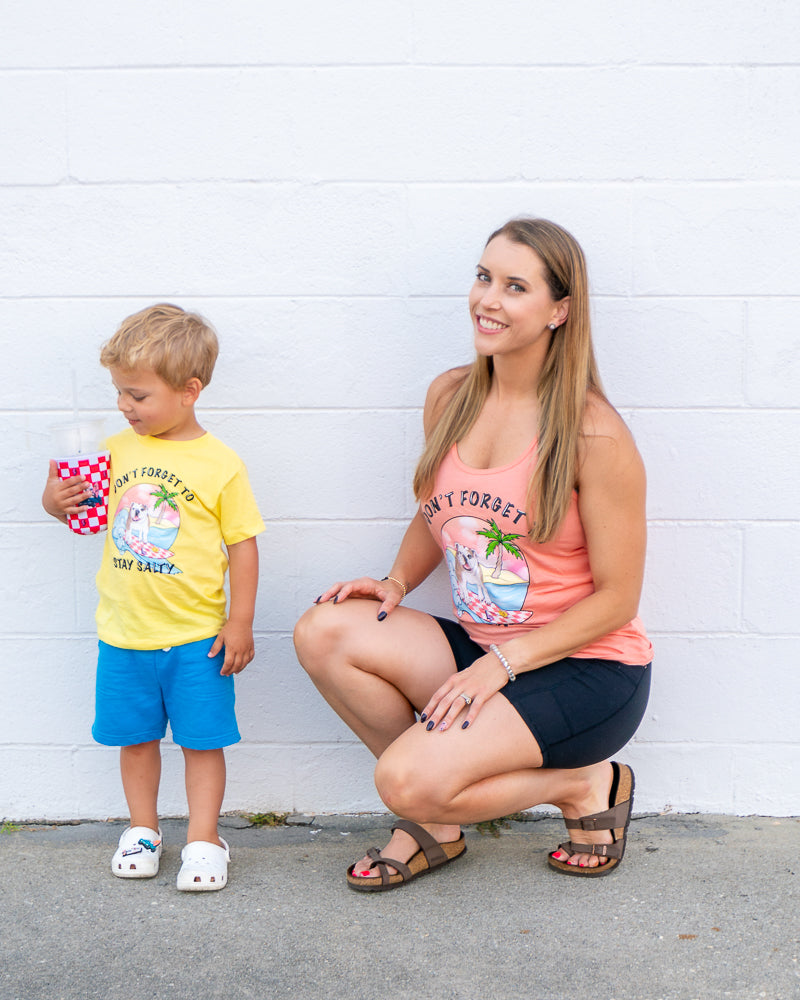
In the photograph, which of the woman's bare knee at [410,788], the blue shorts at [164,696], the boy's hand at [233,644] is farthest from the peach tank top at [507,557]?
the blue shorts at [164,696]

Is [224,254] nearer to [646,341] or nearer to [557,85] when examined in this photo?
[557,85]

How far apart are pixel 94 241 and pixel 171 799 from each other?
1514mm

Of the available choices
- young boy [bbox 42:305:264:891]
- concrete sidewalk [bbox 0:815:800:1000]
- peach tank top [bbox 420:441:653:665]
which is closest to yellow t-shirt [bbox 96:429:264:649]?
young boy [bbox 42:305:264:891]

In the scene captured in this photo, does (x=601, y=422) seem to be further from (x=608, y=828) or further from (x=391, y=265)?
(x=608, y=828)

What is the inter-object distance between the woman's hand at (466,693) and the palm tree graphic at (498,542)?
239mm

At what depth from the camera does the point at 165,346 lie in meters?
2.35

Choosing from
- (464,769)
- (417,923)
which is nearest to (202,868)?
(417,923)

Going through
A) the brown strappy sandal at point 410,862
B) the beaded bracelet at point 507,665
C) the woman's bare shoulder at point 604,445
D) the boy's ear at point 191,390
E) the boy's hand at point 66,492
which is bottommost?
the brown strappy sandal at point 410,862

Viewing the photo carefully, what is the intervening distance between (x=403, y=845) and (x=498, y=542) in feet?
2.51

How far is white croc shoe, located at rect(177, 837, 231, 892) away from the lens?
96.0 inches

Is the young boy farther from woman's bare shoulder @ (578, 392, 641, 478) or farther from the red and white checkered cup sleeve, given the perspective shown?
woman's bare shoulder @ (578, 392, 641, 478)

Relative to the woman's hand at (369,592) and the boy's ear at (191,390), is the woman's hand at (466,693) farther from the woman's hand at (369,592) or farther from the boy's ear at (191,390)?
the boy's ear at (191,390)

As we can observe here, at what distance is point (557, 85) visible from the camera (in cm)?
259

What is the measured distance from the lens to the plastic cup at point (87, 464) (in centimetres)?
239
